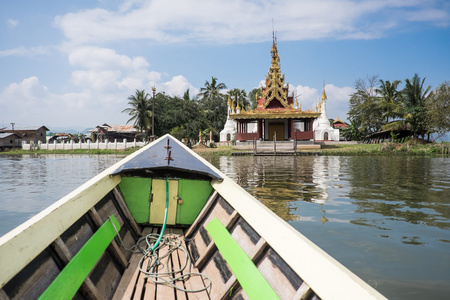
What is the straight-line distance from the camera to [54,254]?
1.90 meters

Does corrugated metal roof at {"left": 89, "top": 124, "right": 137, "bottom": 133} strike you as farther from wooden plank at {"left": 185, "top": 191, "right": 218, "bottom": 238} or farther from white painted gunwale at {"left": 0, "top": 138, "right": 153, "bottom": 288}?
white painted gunwale at {"left": 0, "top": 138, "right": 153, "bottom": 288}

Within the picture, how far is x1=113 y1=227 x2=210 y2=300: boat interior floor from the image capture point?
238 centimetres

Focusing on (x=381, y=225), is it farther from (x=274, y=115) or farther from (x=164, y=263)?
(x=274, y=115)

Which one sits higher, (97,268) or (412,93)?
(412,93)

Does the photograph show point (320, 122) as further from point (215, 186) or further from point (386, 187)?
point (215, 186)

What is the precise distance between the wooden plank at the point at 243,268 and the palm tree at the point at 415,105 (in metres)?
33.4

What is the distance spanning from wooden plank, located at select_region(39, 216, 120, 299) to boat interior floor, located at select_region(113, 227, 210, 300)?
14.2 inches

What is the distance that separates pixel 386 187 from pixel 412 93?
28272 millimetres

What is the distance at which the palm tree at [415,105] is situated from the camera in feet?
98.7

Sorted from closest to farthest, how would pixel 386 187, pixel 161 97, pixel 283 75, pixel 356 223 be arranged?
pixel 356 223 → pixel 386 187 → pixel 283 75 → pixel 161 97

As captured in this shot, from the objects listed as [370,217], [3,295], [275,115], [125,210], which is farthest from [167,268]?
[275,115]

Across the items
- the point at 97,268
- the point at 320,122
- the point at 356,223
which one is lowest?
the point at 356,223

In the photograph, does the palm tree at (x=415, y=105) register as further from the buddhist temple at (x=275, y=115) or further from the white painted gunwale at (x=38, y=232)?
the white painted gunwale at (x=38, y=232)

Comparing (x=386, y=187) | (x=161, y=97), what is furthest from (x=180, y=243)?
(x=161, y=97)
